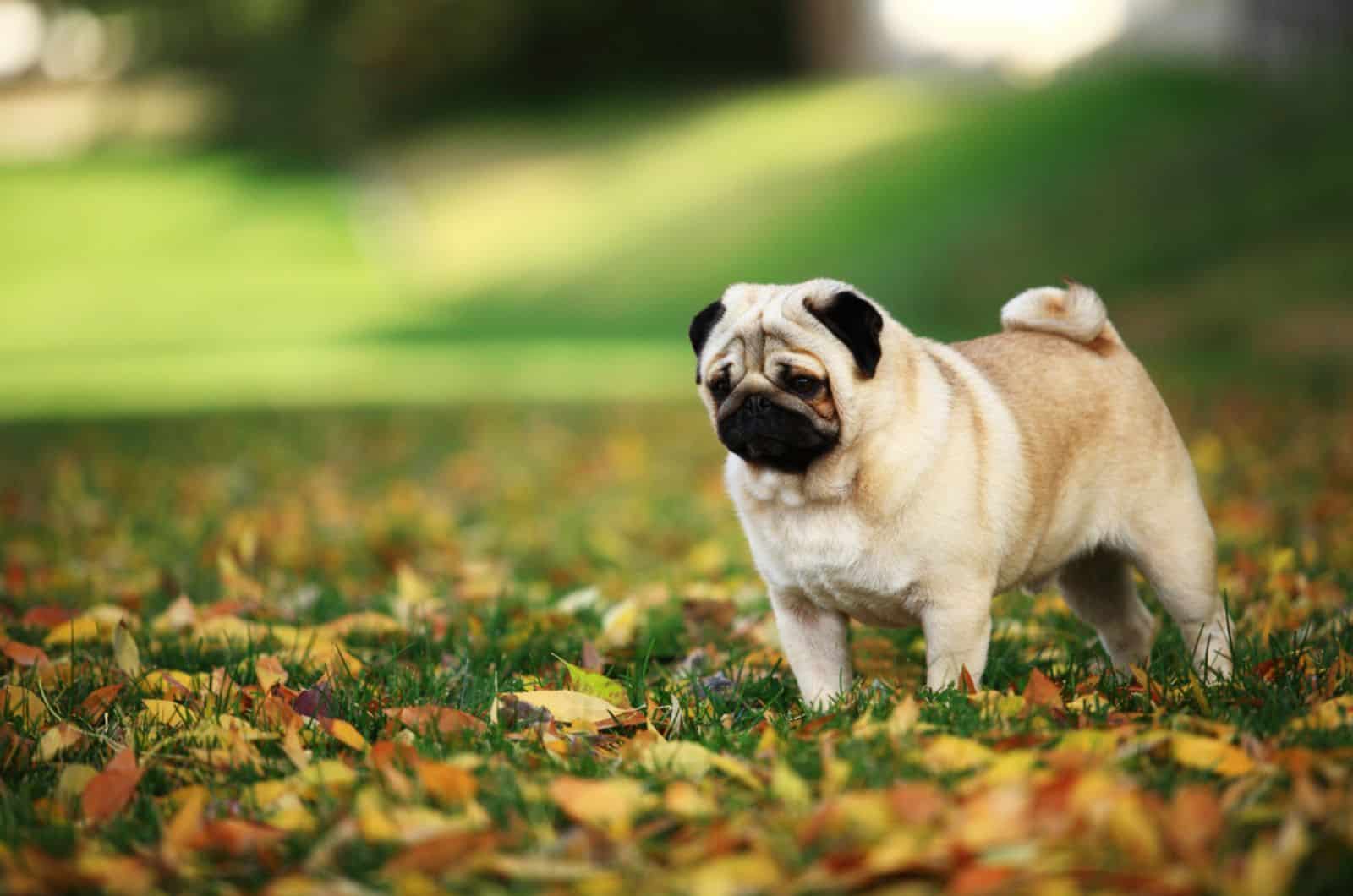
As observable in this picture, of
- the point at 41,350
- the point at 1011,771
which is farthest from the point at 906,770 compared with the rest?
the point at 41,350

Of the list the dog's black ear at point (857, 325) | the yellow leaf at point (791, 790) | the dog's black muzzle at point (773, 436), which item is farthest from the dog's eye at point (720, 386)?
the yellow leaf at point (791, 790)

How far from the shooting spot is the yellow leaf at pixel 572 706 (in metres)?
3.45

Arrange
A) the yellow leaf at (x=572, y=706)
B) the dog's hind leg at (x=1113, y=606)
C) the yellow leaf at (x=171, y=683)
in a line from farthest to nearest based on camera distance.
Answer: the dog's hind leg at (x=1113, y=606) < the yellow leaf at (x=171, y=683) < the yellow leaf at (x=572, y=706)

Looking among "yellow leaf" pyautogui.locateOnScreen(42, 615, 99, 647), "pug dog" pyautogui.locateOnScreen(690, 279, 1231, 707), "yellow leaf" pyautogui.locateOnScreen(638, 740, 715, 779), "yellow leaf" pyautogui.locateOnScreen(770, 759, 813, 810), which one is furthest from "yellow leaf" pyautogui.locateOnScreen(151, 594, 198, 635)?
"yellow leaf" pyautogui.locateOnScreen(770, 759, 813, 810)

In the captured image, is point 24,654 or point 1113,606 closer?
point 24,654

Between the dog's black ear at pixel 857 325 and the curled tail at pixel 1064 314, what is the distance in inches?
36.3

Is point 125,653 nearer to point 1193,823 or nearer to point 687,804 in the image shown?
point 687,804

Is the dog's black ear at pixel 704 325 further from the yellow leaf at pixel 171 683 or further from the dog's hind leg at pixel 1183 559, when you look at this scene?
the yellow leaf at pixel 171 683

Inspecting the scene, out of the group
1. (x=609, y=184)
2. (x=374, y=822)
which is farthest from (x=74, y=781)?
(x=609, y=184)

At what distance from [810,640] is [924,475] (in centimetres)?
56

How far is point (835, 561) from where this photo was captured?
3611 mm

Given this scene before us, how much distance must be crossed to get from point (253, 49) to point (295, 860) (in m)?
49.7

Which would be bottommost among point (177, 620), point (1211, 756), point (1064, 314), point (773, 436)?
point (177, 620)

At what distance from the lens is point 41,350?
78.7 feet
